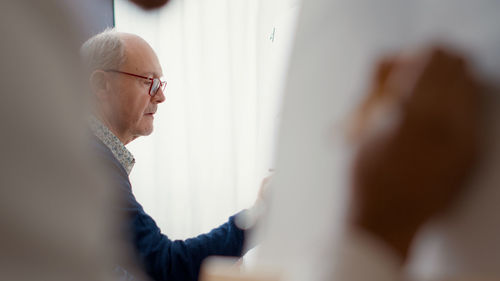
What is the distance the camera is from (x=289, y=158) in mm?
181

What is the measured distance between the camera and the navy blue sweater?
0.77m

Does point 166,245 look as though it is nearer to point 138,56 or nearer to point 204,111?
point 138,56

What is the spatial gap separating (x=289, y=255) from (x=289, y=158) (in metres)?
0.05

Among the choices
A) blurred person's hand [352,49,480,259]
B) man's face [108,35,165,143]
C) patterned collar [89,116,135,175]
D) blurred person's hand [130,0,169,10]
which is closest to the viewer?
blurred person's hand [352,49,480,259]

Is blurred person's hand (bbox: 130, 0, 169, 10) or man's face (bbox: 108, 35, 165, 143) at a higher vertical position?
blurred person's hand (bbox: 130, 0, 169, 10)

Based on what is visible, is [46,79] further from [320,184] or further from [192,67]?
[192,67]

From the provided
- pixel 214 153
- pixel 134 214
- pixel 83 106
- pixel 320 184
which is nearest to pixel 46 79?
pixel 83 106

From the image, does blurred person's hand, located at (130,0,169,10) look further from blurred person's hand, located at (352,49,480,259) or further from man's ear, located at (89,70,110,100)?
blurred person's hand, located at (352,49,480,259)

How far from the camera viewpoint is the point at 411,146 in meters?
0.14

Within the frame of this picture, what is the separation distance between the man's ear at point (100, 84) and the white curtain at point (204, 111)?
35.9 inches

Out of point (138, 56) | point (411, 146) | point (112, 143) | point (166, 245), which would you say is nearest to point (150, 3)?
point (138, 56)

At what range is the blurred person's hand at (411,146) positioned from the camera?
0.46 feet

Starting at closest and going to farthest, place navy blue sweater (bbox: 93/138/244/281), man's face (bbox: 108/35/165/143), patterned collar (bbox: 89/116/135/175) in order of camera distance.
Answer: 1. navy blue sweater (bbox: 93/138/244/281)
2. patterned collar (bbox: 89/116/135/175)
3. man's face (bbox: 108/35/165/143)

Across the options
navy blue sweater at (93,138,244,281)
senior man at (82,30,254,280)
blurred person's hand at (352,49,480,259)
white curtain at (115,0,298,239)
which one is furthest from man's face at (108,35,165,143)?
blurred person's hand at (352,49,480,259)
